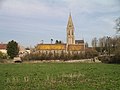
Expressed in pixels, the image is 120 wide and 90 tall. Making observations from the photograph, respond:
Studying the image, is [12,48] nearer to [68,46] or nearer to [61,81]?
[68,46]

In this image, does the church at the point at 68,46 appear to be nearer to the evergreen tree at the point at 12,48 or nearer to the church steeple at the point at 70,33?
the church steeple at the point at 70,33

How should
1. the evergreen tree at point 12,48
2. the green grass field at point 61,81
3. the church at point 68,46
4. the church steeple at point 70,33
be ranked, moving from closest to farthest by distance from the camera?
the green grass field at point 61,81, the evergreen tree at point 12,48, the church at point 68,46, the church steeple at point 70,33

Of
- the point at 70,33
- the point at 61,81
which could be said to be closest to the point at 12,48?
the point at 70,33

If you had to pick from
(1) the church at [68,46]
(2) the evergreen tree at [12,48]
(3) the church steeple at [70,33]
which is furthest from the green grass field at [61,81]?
(3) the church steeple at [70,33]

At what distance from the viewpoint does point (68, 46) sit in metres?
158

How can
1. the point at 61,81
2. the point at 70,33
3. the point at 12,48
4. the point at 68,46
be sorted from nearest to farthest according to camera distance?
the point at 61,81, the point at 12,48, the point at 68,46, the point at 70,33

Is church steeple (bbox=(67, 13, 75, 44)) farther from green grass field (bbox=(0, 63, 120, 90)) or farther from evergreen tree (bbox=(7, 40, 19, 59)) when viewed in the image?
green grass field (bbox=(0, 63, 120, 90))

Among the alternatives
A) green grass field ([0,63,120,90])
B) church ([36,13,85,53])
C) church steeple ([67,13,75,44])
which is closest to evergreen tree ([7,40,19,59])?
church ([36,13,85,53])

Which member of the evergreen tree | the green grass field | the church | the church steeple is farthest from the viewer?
the church steeple

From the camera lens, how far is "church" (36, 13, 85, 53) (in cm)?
15059

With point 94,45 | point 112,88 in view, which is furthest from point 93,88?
point 94,45

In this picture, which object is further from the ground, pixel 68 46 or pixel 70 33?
pixel 70 33

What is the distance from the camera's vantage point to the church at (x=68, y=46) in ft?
494

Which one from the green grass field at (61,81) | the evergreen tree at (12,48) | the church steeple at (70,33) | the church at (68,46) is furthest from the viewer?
the church steeple at (70,33)
